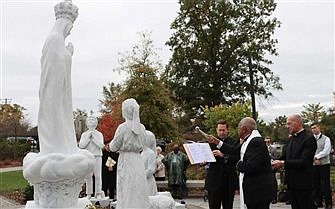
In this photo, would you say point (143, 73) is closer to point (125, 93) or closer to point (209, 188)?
point (125, 93)

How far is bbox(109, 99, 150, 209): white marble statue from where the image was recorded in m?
7.54

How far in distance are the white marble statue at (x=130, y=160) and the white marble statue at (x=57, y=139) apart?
5.16ft

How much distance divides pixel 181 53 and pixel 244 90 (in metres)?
5.18

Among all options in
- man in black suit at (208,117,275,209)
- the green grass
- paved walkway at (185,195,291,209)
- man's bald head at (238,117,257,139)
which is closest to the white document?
man's bald head at (238,117,257,139)

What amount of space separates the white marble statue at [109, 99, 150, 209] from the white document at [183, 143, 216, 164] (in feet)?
2.30

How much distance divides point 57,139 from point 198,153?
8.88ft

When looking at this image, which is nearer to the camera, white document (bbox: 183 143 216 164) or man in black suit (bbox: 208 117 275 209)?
man in black suit (bbox: 208 117 275 209)

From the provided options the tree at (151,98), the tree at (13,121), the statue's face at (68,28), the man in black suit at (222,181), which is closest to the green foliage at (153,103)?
the tree at (151,98)

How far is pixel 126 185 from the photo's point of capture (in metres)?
7.69

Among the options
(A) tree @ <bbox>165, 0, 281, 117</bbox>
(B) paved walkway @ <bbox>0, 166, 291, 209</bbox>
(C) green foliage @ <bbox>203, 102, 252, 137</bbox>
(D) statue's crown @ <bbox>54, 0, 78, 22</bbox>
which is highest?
(A) tree @ <bbox>165, 0, 281, 117</bbox>

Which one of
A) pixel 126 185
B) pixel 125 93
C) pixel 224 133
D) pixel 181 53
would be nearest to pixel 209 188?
pixel 224 133

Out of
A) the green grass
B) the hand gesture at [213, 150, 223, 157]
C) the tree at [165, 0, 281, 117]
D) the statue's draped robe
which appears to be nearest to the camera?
the statue's draped robe

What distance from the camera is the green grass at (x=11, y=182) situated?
21.8m

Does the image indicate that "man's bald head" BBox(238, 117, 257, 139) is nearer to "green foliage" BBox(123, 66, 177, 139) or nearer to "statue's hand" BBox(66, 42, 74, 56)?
"statue's hand" BBox(66, 42, 74, 56)
